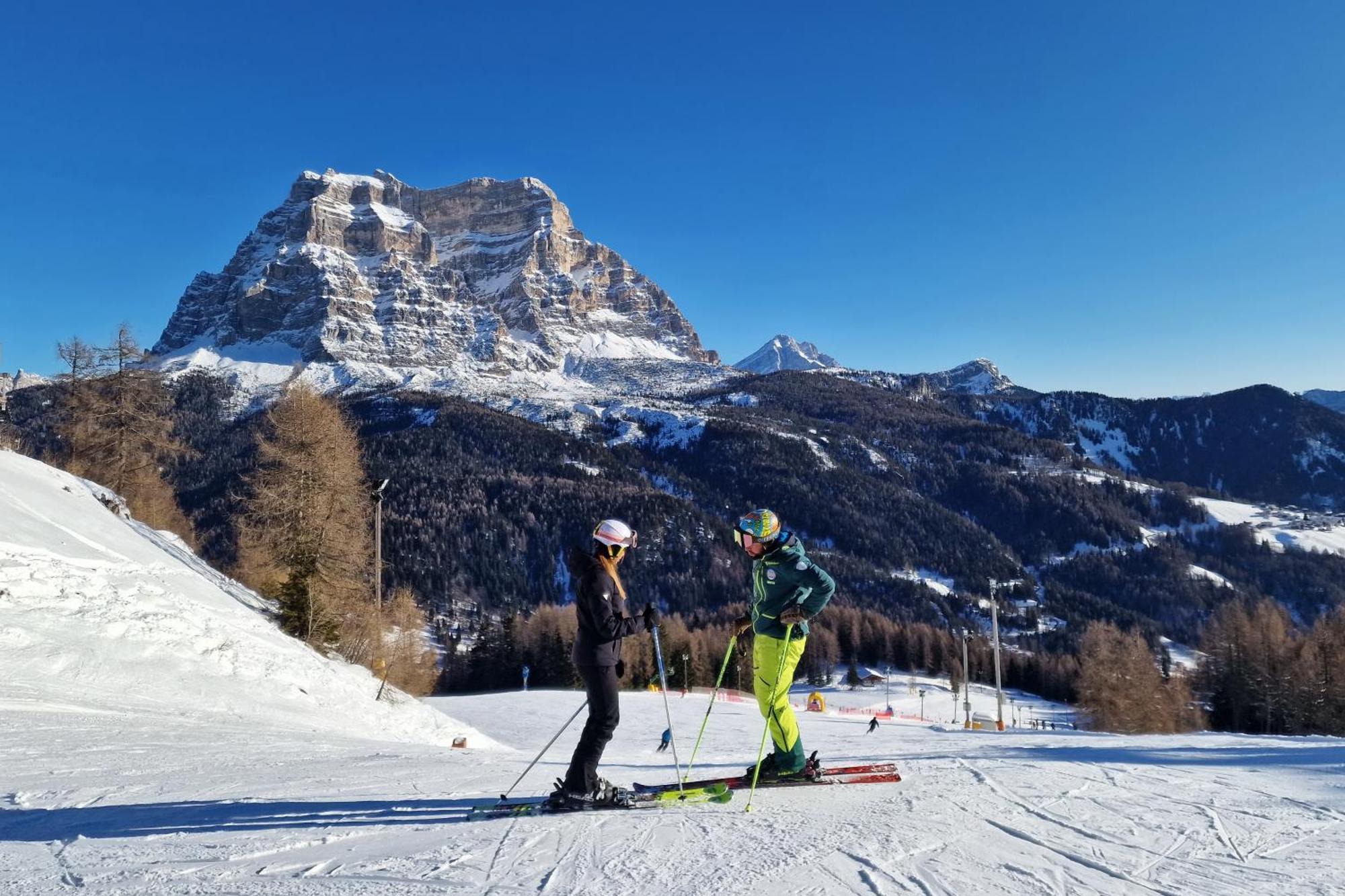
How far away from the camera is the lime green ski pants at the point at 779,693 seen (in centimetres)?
619

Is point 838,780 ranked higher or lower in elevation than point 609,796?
lower

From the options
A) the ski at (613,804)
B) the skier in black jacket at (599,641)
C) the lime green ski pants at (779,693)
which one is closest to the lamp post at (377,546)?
the ski at (613,804)

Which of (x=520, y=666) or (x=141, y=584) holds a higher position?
(x=141, y=584)

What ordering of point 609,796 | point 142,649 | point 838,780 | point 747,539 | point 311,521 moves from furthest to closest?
point 311,521
point 142,649
point 838,780
point 747,539
point 609,796

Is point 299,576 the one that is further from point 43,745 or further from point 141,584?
point 43,745

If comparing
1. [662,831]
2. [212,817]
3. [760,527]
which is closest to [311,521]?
[212,817]

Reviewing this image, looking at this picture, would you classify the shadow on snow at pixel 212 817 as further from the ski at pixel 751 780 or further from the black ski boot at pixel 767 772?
the black ski boot at pixel 767 772

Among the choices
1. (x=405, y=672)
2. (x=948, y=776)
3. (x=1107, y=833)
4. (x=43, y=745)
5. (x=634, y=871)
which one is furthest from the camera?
(x=405, y=672)

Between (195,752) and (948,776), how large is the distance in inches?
320

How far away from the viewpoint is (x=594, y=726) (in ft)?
19.2

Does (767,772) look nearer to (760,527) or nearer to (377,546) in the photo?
(760,527)

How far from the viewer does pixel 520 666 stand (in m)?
79.1

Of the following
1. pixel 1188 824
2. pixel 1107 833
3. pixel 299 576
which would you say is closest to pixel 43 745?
pixel 1107 833

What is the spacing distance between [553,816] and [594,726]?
688 millimetres
